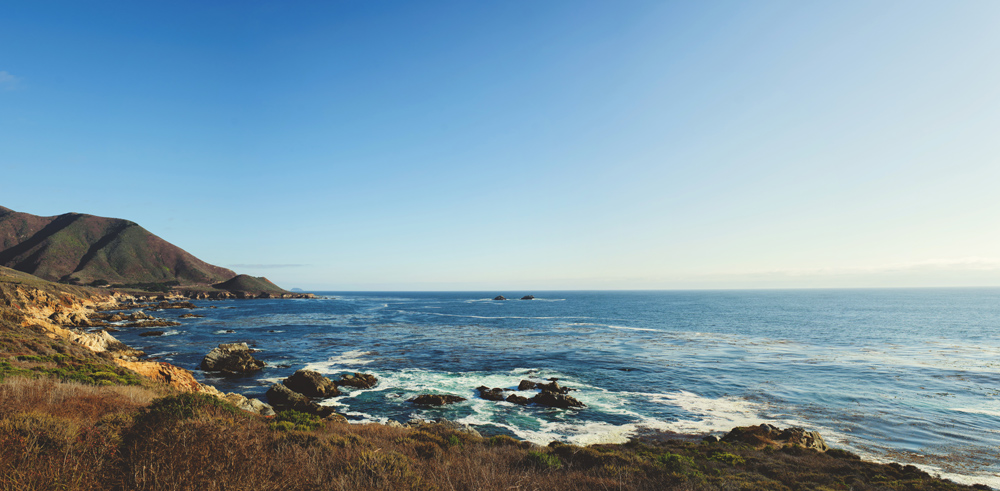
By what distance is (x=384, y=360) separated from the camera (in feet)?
143

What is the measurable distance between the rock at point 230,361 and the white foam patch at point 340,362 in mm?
4920

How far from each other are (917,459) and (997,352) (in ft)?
163

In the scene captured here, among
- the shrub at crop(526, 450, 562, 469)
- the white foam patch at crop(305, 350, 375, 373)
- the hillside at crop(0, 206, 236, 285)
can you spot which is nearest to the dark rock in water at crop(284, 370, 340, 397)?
Answer: the white foam patch at crop(305, 350, 375, 373)

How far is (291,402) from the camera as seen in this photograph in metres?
27.1

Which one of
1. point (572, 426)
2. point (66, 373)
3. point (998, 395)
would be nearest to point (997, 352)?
point (998, 395)

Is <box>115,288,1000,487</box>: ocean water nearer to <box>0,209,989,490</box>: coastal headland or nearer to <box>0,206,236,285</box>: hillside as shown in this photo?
<box>0,209,989,490</box>: coastal headland

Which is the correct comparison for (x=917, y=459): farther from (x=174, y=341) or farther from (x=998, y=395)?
(x=174, y=341)

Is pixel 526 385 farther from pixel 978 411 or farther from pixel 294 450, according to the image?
pixel 978 411

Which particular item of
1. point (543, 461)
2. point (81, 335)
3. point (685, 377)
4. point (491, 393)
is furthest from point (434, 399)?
point (81, 335)

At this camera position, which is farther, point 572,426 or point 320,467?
point 572,426

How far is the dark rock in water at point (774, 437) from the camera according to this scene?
65.5 ft

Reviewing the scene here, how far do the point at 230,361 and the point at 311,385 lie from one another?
12.8 meters

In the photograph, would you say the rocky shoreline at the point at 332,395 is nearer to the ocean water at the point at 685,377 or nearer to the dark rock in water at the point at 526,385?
the dark rock in water at the point at 526,385

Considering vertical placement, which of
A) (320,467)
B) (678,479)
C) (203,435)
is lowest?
(678,479)
